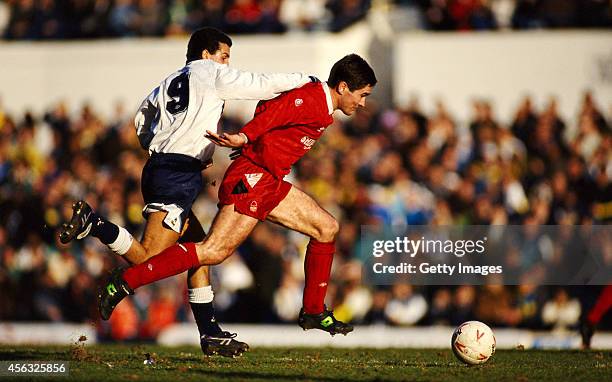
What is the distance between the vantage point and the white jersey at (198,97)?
1039 cm

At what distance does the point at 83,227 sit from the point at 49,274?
8997 millimetres

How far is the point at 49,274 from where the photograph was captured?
19078 millimetres

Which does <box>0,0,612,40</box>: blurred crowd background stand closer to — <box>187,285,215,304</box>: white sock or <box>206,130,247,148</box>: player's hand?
<box>187,285,215,304</box>: white sock

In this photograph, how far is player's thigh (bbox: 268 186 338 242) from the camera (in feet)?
34.9

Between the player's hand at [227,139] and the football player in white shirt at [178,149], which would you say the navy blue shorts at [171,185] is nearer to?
the football player in white shirt at [178,149]

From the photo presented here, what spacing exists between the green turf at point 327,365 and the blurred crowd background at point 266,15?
9272 millimetres

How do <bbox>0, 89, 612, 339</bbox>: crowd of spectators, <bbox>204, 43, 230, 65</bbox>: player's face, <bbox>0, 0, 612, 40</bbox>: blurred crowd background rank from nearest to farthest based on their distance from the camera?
<bbox>204, 43, 230, 65</bbox>: player's face < <bbox>0, 89, 612, 339</bbox>: crowd of spectators < <bbox>0, 0, 612, 40</bbox>: blurred crowd background

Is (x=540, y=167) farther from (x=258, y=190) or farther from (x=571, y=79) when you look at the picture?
(x=258, y=190)

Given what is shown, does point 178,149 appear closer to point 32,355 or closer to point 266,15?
point 32,355

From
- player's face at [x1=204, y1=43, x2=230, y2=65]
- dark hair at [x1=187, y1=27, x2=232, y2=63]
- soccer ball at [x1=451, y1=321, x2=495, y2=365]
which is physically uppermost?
dark hair at [x1=187, y1=27, x2=232, y2=63]

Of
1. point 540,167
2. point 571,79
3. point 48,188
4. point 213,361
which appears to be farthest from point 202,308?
point 571,79

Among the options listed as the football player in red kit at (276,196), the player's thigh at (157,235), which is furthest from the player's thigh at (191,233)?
the football player in red kit at (276,196)

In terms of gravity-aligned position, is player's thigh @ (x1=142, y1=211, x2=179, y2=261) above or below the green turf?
above

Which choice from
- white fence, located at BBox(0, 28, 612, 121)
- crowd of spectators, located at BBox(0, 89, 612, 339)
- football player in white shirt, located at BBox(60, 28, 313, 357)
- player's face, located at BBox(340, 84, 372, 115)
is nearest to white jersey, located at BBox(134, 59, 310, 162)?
football player in white shirt, located at BBox(60, 28, 313, 357)
